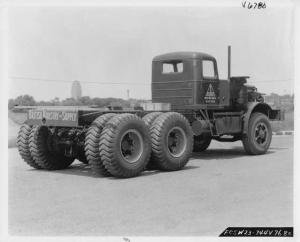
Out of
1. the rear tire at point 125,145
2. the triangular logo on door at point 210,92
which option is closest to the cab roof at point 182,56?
the triangular logo on door at point 210,92

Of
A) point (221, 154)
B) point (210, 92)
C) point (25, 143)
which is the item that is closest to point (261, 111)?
point (221, 154)

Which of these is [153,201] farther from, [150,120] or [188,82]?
[188,82]

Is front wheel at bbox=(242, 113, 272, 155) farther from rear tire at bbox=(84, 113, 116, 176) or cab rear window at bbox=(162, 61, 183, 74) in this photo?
rear tire at bbox=(84, 113, 116, 176)

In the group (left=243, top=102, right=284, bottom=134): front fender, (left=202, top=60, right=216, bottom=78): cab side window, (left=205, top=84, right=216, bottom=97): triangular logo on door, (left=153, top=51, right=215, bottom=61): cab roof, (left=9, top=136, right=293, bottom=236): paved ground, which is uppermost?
(left=153, top=51, right=215, bottom=61): cab roof

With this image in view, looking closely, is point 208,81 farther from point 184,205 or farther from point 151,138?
point 184,205

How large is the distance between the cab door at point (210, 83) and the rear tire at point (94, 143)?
409 centimetres

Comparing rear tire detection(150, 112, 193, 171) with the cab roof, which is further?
the cab roof

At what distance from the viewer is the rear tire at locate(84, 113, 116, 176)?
31.6 ft

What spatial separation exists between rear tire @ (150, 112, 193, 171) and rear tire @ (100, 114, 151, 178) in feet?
1.12

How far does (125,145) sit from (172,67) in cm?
391

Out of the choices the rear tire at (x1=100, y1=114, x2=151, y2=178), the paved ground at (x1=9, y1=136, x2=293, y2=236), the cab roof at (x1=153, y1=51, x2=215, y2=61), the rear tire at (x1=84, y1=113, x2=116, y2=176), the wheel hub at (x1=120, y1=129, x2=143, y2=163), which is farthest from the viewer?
the cab roof at (x1=153, y1=51, x2=215, y2=61)

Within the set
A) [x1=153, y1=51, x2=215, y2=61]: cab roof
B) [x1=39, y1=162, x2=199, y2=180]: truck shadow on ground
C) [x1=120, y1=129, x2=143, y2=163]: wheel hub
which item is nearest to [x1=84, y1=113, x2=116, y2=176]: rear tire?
[x1=39, y1=162, x2=199, y2=180]: truck shadow on ground

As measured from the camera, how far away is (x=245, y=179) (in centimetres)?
968
